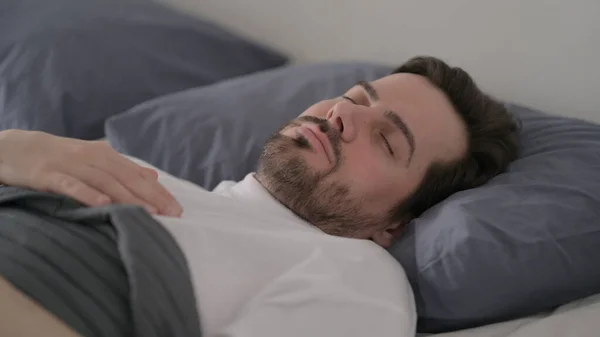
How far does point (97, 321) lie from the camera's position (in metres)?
0.70

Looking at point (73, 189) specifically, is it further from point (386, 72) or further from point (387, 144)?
point (386, 72)

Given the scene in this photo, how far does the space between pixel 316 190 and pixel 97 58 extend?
0.75 metres

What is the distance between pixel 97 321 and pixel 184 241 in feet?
0.56

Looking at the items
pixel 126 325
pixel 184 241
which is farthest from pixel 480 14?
pixel 126 325

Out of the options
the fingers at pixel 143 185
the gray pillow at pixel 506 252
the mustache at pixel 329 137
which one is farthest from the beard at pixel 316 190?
the fingers at pixel 143 185

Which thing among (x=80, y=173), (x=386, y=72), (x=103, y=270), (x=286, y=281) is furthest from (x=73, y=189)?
(x=386, y=72)

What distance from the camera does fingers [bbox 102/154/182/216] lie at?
0.89m

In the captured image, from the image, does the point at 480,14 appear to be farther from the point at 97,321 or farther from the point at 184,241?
the point at 97,321

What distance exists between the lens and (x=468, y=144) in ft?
3.76

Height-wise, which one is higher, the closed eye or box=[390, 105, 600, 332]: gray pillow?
the closed eye

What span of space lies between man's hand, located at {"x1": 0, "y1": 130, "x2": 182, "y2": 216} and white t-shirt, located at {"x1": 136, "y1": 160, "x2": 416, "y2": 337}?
0.17 feet

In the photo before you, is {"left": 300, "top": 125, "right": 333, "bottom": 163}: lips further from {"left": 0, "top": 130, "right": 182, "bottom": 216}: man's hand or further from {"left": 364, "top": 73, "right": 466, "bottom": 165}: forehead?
{"left": 0, "top": 130, "right": 182, "bottom": 216}: man's hand

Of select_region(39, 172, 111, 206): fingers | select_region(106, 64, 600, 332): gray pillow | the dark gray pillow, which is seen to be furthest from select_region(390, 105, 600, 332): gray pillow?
the dark gray pillow

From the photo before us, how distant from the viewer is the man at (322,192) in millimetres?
813
